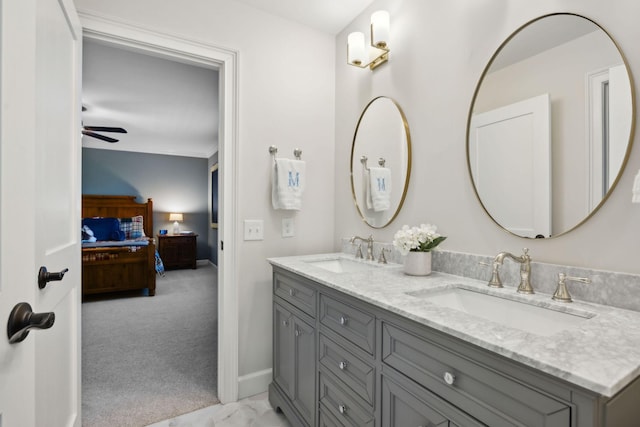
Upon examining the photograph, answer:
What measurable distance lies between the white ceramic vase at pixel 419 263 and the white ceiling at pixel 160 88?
5.27 feet

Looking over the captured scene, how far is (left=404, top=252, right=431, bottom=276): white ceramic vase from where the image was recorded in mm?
1438

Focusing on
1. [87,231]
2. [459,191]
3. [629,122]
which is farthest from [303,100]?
[87,231]

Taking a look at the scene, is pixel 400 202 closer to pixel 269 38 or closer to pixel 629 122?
pixel 629 122

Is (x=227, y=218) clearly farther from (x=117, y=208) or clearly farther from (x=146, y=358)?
(x=117, y=208)

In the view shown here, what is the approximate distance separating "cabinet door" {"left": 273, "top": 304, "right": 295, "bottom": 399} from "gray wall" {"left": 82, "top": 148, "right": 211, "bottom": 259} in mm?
5767

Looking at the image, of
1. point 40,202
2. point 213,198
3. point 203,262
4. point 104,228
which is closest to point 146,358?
point 40,202

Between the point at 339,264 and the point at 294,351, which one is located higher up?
the point at 339,264

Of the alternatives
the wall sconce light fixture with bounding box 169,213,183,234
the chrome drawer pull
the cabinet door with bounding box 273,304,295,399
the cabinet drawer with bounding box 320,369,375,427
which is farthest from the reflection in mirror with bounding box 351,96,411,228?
the wall sconce light fixture with bounding box 169,213,183,234

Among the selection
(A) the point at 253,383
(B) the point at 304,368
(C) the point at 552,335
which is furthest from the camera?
(A) the point at 253,383

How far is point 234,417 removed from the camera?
5.93 feet

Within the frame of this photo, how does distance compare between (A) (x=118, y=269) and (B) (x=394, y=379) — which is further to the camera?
(A) (x=118, y=269)

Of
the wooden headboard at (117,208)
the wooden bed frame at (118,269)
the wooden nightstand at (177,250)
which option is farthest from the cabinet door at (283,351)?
the wooden headboard at (117,208)

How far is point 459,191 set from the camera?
1.48 metres

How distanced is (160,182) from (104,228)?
1.76 meters
